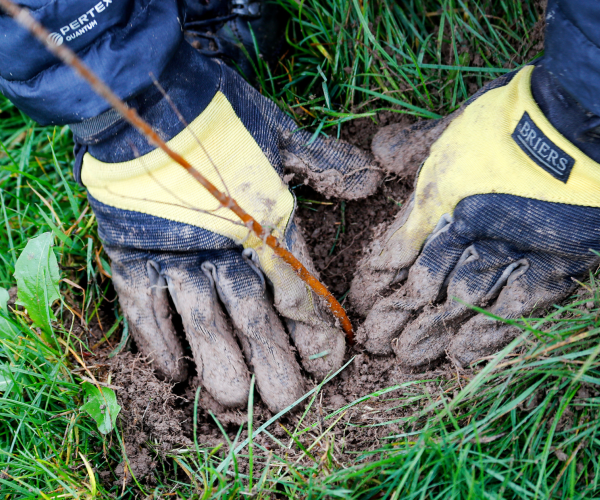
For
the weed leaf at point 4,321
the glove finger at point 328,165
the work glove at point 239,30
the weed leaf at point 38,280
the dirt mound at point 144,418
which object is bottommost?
the dirt mound at point 144,418

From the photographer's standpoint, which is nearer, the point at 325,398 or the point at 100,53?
the point at 100,53

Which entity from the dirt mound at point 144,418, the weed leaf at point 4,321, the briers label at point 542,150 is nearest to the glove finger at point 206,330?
the dirt mound at point 144,418

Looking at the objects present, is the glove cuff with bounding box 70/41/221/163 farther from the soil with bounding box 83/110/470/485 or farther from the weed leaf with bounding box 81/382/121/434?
the weed leaf with bounding box 81/382/121/434

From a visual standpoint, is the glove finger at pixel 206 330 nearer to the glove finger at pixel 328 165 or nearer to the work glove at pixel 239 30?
the glove finger at pixel 328 165

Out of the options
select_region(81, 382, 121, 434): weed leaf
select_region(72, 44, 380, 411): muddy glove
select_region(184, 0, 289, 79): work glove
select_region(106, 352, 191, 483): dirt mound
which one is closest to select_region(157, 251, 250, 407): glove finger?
select_region(72, 44, 380, 411): muddy glove

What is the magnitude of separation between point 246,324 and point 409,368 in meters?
0.56

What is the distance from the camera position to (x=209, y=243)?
1.62 meters

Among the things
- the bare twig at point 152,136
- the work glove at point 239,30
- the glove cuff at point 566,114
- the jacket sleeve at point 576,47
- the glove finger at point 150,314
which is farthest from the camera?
the work glove at point 239,30

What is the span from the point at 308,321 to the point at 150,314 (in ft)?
1.80

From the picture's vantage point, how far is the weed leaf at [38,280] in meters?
1.60

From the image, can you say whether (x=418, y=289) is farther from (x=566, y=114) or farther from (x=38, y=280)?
(x=38, y=280)

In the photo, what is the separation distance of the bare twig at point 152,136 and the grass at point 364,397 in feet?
1.22

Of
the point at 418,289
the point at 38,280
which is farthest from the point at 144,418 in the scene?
the point at 418,289

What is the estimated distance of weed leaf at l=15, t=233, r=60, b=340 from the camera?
160cm
